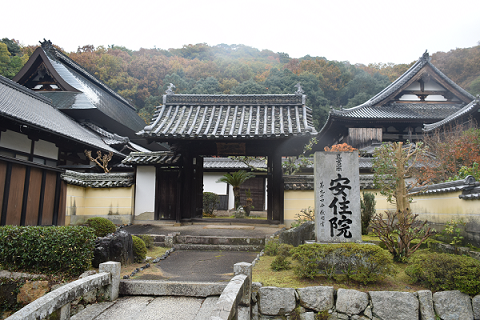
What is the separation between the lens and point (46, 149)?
12.9 m

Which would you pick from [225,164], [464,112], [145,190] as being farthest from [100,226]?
[464,112]

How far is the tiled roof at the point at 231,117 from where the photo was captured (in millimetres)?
11141

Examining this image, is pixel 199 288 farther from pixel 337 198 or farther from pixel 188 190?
pixel 188 190

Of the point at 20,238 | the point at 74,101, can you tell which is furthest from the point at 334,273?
the point at 74,101

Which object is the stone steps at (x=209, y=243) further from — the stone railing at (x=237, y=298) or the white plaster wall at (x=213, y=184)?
the white plaster wall at (x=213, y=184)

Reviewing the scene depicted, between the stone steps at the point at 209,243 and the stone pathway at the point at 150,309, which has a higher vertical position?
the stone steps at the point at 209,243

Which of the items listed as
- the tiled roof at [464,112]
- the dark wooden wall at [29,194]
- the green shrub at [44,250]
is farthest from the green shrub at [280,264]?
the tiled roof at [464,112]

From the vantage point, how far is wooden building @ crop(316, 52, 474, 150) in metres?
20.8

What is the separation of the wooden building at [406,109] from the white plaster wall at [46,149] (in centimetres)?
1579

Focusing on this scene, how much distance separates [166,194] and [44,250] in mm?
7213

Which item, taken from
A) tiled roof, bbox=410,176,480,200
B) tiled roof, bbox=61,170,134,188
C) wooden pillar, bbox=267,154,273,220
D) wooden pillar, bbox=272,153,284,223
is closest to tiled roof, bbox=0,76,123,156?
tiled roof, bbox=61,170,134,188

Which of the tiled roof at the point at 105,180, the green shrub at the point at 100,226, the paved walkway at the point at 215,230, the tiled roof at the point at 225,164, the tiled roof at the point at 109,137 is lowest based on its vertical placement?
the paved walkway at the point at 215,230

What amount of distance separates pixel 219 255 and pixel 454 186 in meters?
5.91

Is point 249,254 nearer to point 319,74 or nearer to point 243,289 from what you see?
point 243,289
